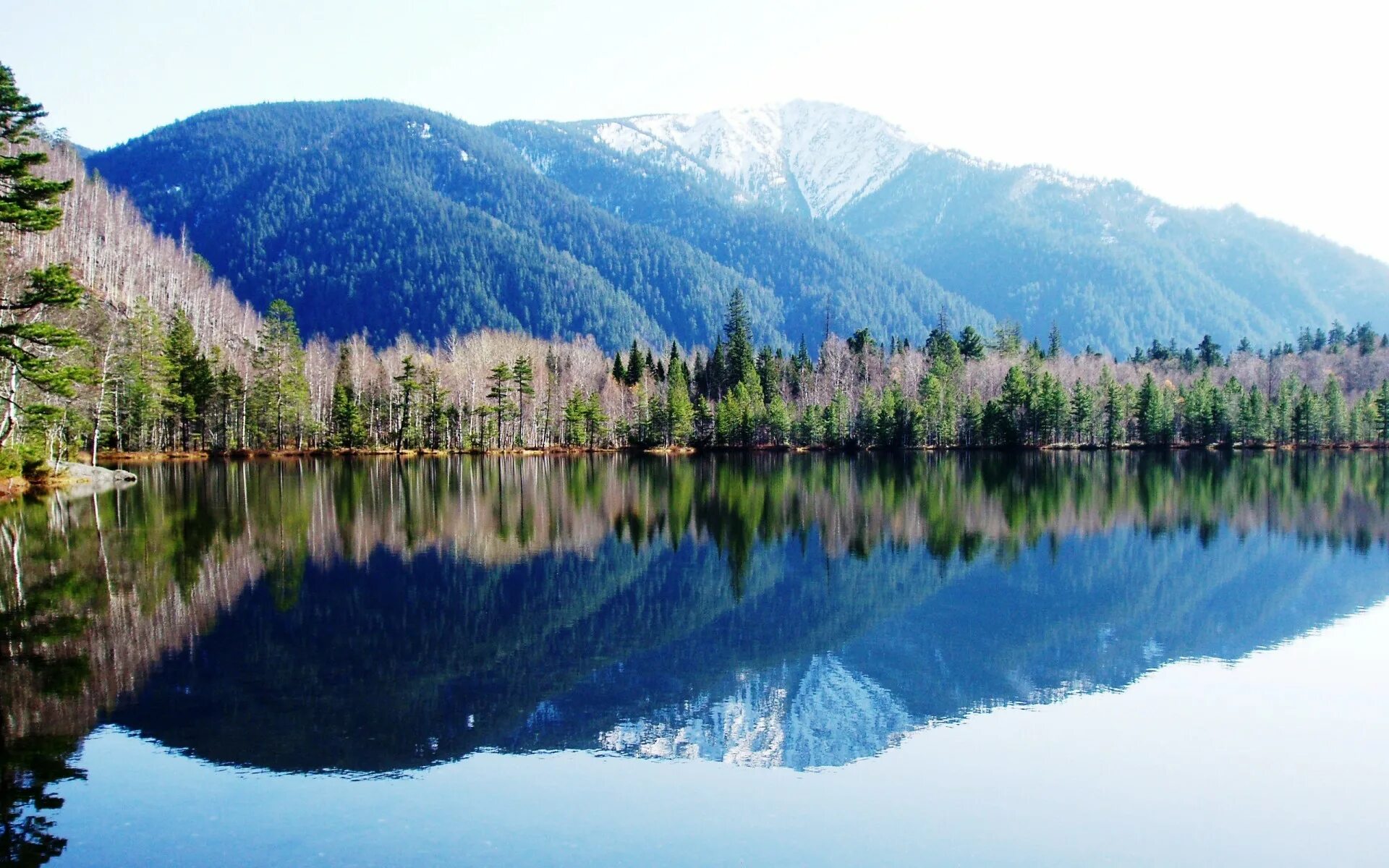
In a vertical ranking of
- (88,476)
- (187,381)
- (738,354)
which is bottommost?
(88,476)

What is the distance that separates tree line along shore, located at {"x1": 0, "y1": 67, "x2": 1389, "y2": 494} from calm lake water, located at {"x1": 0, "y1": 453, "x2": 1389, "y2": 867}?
59798mm

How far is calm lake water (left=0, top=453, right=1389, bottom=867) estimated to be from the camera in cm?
970

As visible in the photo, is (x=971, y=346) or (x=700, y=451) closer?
(x=700, y=451)

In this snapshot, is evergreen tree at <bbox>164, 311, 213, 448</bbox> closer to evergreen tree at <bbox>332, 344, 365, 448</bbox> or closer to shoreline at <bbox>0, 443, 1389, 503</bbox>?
shoreline at <bbox>0, 443, 1389, 503</bbox>

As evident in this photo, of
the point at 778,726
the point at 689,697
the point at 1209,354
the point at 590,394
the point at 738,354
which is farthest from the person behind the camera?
the point at 1209,354

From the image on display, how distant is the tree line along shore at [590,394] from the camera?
87250 millimetres

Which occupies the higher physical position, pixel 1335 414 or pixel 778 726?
pixel 1335 414

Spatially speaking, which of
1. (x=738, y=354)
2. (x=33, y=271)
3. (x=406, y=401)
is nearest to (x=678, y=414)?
(x=738, y=354)

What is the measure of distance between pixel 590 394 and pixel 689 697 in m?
95.0

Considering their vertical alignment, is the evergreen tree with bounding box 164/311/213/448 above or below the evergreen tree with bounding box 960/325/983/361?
below

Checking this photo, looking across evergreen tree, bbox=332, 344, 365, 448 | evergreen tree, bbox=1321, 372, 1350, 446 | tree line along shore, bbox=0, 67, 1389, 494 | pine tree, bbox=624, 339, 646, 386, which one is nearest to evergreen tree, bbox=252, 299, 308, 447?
tree line along shore, bbox=0, 67, 1389, 494

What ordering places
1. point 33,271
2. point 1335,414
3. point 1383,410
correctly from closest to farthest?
point 33,271 < point 1383,410 < point 1335,414

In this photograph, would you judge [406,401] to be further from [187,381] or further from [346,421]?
[187,381]

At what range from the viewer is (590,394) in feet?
354
